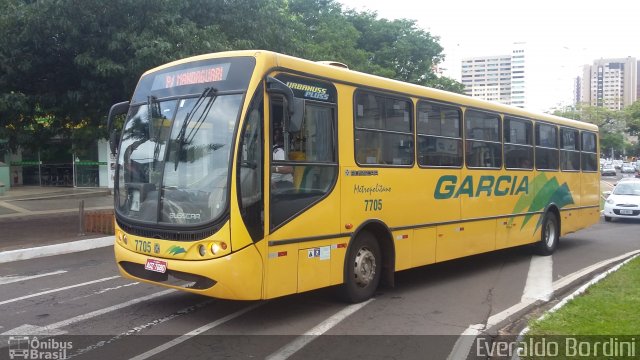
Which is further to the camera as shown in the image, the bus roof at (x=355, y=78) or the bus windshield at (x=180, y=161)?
the bus roof at (x=355, y=78)

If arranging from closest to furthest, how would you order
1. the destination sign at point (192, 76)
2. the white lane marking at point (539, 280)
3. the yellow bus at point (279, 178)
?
the yellow bus at point (279, 178), the destination sign at point (192, 76), the white lane marking at point (539, 280)

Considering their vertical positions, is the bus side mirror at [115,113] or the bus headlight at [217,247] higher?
the bus side mirror at [115,113]

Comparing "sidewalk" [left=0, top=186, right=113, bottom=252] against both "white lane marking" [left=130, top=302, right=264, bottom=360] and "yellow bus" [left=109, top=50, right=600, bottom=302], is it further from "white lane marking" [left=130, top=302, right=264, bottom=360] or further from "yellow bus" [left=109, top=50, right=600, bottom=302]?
"white lane marking" [left=130, top=302, right=264, bottom=360]

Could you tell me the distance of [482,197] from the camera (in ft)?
31.7

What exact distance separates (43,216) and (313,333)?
46.9 feet

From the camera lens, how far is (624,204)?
1953cm

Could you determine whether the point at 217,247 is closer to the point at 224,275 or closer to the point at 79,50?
the point at 224,275

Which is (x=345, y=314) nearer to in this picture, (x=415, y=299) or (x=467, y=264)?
(x=415, y=299)

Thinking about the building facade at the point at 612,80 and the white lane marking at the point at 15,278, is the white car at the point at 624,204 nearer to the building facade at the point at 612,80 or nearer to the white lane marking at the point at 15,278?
the white lane marking at the point at 15,278

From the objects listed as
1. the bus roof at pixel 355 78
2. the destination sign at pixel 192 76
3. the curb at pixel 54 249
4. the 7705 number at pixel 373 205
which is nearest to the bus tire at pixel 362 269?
the 7705 number at pixel 373 205

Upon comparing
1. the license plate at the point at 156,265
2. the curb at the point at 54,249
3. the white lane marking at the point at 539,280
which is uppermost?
the license plate at the point at 156,265

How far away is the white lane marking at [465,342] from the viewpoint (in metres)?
5.36

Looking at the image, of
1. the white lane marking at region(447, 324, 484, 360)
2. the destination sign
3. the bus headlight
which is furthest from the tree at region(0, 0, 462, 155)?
the white lane marking at region(447, 324, 484, 360)

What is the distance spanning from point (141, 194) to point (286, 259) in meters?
1.83
